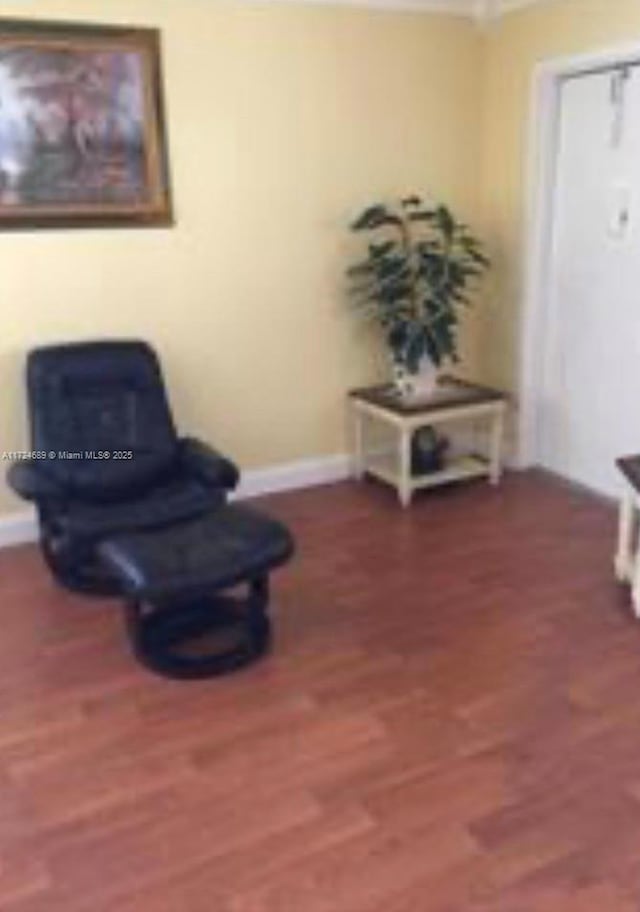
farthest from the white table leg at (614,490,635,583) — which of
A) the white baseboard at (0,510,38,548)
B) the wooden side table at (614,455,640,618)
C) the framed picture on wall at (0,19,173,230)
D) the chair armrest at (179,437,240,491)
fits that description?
the white baseboard at (0,510,38,548)

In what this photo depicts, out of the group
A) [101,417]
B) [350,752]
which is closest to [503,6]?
[101,417]

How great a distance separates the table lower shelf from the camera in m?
3.91

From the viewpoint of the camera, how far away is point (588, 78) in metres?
3.57

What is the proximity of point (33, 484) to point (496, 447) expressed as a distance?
2135mm

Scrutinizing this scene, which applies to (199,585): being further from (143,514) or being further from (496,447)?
(496,447)

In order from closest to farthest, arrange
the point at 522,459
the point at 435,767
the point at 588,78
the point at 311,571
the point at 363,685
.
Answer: the point at 435,767 < the point at 363,685 < the point at 311,571 < the point at 588,78 < the point at 522,459

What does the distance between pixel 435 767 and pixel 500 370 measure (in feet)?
8.33

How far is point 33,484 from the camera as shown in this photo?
115 inches

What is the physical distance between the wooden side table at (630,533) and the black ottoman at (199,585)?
3.82 feet

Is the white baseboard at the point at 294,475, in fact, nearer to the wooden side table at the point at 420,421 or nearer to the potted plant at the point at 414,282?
the wooden side table at the point at 420,421

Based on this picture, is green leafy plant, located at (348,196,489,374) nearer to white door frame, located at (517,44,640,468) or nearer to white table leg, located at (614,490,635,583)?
white door frame, located at (517,44,640,468)

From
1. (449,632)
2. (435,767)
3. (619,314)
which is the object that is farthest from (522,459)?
(435,767)

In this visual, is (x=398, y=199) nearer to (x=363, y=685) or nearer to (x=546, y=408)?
(x=546, y=408)

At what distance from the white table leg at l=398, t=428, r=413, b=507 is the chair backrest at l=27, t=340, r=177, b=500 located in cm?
101
